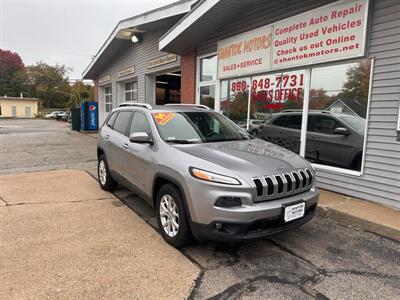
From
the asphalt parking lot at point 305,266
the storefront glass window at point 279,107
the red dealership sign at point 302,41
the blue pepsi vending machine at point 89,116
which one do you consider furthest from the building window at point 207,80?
the blue pepsi vending machine at point 89,116

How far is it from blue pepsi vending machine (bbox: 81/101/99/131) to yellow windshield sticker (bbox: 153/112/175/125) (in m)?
17.5

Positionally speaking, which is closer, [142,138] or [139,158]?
[142,138]

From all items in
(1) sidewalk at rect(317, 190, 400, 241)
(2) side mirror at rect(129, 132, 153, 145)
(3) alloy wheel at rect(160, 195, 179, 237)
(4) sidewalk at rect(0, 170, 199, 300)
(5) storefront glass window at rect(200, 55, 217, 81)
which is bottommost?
(4) sidewalk at rect(0, 170, 199, 300)

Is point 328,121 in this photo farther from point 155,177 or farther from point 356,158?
point 155,177

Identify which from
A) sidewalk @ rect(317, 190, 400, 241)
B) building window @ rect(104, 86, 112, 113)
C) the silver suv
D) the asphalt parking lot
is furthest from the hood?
building window @ rect(104, 86, 112, 113)

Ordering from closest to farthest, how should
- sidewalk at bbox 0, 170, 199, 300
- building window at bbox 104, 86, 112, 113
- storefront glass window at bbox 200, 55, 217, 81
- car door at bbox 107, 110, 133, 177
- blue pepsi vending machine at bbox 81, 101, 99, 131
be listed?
sidewalk at bbox 0, 170, 199, 300
car door at bbox 107, 110, 133, 177
storefront glass window at bbox 200, 55, 217, 81
building window at bbox 104, 86, 112, 113
blue pepsi vending machine at bbox 81, 101, 99, 131

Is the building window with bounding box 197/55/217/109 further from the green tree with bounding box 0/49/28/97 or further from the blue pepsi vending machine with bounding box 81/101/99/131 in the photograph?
the green tree with bounding box 0/49/28/97

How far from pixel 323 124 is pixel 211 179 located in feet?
12.7

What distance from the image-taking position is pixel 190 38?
8875mm

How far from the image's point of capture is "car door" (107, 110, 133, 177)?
16.6 ft

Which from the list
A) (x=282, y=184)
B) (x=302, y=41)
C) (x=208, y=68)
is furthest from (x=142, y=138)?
(x=208, y=68)

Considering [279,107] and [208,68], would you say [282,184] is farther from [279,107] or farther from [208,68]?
[208,68]

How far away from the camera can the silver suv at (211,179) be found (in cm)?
315

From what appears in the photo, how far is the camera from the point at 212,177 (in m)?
3.22
